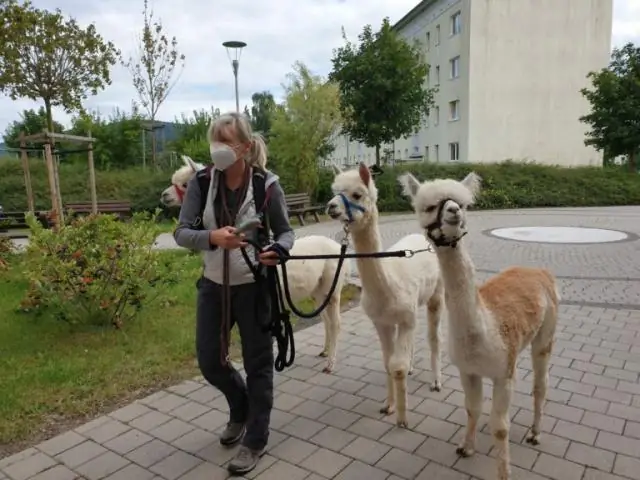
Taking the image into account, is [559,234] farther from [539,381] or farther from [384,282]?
[384,282]

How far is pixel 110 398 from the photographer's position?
393 centimetres

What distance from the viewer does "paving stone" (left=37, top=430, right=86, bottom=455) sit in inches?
127

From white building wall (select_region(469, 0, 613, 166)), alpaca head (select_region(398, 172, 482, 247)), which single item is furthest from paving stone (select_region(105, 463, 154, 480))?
white building wall (select_region(469, 0, 613, 166))

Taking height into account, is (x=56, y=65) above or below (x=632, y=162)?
above

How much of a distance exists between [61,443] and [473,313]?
2781 mm

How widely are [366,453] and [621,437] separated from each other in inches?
65.3

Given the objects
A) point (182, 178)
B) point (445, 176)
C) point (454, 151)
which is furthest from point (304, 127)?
point (454, 151)

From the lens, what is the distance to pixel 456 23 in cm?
3175

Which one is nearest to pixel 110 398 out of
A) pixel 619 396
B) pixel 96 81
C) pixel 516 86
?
pixel 619 396

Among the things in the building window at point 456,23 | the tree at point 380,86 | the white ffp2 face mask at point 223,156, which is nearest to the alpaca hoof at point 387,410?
the white ffp2 face mask at point 223,156

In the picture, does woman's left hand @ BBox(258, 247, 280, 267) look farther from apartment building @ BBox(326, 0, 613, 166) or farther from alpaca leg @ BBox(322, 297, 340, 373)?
apartment building @ BBox(326, 0, 613, 166)

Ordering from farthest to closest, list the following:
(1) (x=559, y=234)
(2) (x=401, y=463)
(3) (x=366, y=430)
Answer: (1) (x=559, y=234), (3) (x=366, y=430), (2) (x=401, y=463)

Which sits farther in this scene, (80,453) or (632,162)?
(632,162)

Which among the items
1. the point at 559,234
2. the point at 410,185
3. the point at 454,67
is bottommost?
the point at 559,234
